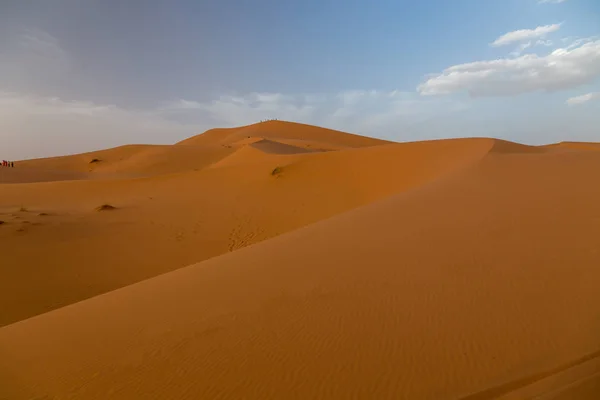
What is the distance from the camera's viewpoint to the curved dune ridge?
Result: 2.40 metres

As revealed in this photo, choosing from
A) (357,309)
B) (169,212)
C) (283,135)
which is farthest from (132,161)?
(357,309)

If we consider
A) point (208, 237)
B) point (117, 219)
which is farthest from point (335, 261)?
point (117, 219)

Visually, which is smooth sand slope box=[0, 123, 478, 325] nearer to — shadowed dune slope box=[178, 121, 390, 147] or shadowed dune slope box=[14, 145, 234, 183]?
shadowed dune slope box=[14, 145, 234, 183]

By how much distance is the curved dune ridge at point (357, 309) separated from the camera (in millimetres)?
2400

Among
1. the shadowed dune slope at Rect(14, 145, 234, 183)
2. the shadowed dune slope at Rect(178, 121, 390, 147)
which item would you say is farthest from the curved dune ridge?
the shadowed dune slope at Rect(178, 121, 390, 147)

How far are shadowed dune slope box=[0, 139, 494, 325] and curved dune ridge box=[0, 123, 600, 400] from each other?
0.09 meters

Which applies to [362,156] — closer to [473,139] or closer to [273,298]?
[473,139]

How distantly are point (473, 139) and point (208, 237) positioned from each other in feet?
34.5

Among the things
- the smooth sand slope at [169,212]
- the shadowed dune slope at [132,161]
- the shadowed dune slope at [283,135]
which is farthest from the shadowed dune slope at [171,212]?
the shadowed dune slope at [283,135]

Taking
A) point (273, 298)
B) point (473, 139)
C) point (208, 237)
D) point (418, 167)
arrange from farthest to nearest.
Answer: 1. point (473, 139)
2. point (418, 167)
3. point (208, 237)
4. point (273, 298)

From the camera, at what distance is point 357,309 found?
3.24 meters

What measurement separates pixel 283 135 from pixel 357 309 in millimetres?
54253

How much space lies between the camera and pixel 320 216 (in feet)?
37.0

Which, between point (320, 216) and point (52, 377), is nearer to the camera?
point (52, 377)
